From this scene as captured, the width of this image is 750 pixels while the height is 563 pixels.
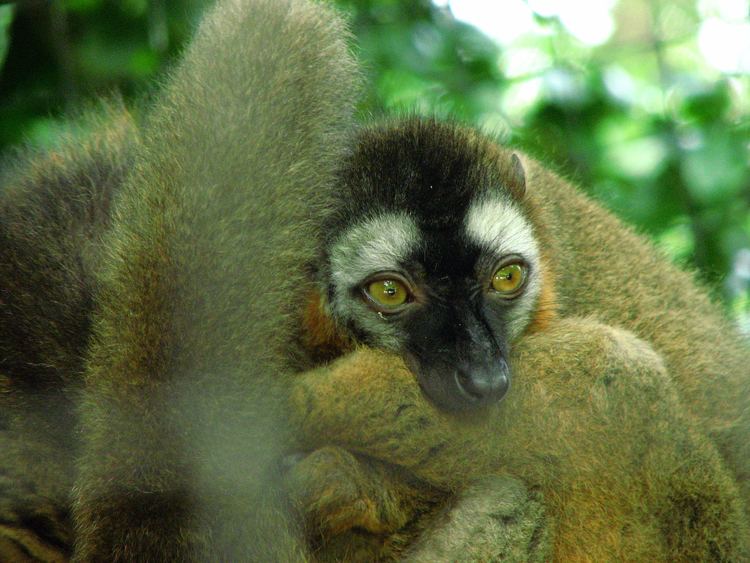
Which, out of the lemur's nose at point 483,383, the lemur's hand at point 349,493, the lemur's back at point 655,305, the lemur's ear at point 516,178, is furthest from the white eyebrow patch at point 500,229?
the lemur's hand at point 349,493

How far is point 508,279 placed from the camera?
302cm

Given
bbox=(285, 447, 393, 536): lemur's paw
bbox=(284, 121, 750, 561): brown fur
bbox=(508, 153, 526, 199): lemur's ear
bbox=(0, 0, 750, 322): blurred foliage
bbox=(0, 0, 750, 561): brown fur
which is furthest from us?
bbox=(0, 0, 750, 322): blurred foliage

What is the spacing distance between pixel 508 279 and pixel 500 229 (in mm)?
174

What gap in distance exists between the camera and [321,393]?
2.55m

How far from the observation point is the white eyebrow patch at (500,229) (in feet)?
9.48

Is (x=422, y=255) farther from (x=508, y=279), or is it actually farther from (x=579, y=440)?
(x=579, y=440)

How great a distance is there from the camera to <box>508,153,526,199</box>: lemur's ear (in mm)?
3205

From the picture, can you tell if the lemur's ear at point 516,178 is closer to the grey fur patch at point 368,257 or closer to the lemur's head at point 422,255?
the lemur's head at point 422,255

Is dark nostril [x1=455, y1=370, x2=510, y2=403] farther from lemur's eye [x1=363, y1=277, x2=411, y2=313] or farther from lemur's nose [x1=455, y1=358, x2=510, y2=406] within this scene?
lemur's eye [x1=363, y1=277, x2=411, y2=313]

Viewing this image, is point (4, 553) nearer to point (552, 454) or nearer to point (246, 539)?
point (246, 539)

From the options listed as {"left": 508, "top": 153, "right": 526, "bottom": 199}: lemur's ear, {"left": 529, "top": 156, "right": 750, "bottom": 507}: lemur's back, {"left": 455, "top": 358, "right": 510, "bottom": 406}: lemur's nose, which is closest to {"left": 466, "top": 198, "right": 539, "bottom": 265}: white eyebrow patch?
{"left": 508, "top": 153, "right": 526, "bottom": 199}: lemur's ear

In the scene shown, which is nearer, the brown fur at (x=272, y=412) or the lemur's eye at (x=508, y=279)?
the brown fur at (x=272, y=412)

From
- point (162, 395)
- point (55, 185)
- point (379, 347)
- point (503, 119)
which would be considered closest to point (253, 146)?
point (162, 395)

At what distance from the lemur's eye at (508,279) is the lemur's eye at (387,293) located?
321mm
